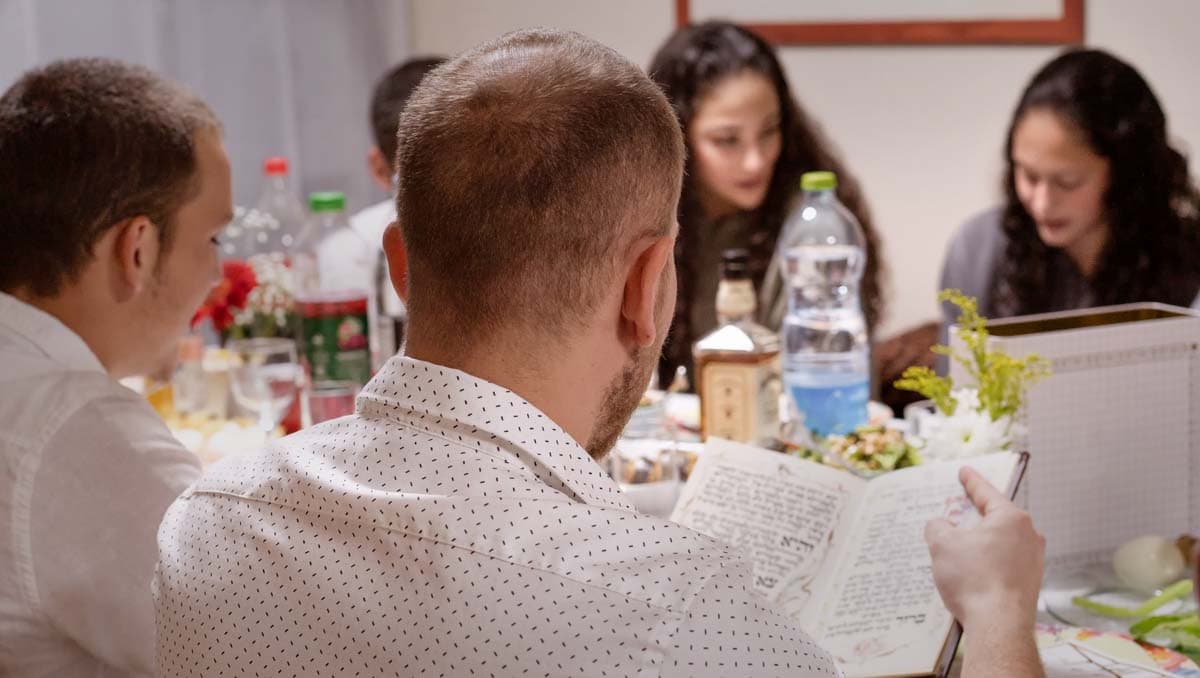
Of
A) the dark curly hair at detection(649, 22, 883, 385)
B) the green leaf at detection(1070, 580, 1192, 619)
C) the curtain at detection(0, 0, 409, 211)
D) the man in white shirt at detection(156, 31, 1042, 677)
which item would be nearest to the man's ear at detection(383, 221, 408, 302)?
the man in white shirt at detection(156, 31, 1042, 677)

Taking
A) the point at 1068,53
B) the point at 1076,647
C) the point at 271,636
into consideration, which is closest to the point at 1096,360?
the point at 1076,647

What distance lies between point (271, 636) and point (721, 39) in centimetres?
216

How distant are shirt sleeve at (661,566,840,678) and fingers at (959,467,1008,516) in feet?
1.43

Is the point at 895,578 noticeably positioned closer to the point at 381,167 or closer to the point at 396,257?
the point at 396,257

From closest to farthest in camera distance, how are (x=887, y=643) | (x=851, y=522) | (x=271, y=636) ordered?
(x=271, y=636), (x=887, y=643), (x=851, y=522)

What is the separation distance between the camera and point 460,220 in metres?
0.83

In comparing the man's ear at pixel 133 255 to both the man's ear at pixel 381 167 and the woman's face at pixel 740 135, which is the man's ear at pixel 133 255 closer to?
the woman's face at pixel 740 135

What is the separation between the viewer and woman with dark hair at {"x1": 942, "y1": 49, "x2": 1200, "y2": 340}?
251cm

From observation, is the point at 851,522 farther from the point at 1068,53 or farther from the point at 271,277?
the point at 1068,53

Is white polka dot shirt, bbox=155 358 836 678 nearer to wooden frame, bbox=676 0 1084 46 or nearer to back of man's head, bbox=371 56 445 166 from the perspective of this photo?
back of man's head, bbox=371 56 445 166

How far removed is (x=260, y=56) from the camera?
3.74 metres

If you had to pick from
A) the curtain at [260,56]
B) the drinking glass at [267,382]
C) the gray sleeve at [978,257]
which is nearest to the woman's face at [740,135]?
the gray sleeve at [978,257]

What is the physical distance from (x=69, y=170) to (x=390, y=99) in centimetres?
183

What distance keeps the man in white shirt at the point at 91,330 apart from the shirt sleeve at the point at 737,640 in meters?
0.68
